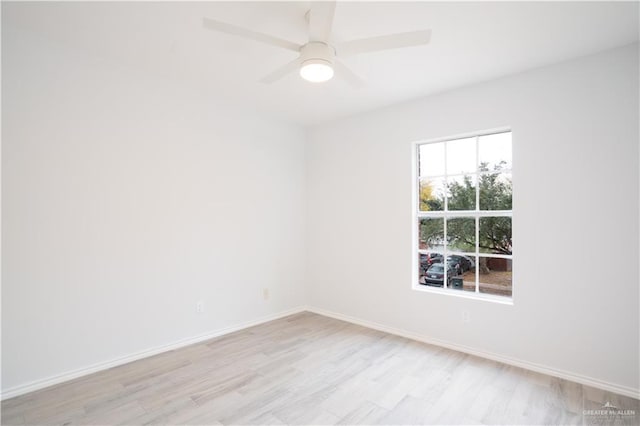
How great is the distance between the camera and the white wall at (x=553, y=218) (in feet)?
8.13

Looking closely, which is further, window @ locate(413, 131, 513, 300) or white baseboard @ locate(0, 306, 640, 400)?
window @ locate(413, 131, 513, 300)

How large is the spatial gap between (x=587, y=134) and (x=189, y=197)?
11.7 ft

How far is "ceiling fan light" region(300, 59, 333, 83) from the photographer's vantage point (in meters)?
2.05

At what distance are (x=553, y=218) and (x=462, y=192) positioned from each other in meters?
0.85

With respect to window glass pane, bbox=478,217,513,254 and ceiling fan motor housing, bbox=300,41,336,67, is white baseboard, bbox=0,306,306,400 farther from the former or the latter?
ceiling fan motor housing, bbox=300,41,336,67

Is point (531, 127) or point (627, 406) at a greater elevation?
point (531, 127)

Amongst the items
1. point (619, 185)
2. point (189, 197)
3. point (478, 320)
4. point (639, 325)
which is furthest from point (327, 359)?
point (619, 185)

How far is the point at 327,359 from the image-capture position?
3.03 metres

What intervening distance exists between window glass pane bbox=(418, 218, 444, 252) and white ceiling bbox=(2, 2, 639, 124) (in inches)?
55.0

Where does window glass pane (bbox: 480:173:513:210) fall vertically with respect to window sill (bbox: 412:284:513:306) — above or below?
above

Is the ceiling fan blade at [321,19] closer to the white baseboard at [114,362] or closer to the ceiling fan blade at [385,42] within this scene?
the ceiling fan blade at [385,42]

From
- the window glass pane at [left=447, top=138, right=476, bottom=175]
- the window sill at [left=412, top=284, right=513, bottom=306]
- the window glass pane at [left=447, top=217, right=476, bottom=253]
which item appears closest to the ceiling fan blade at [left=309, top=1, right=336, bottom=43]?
the window glass pane at [left=447, top=138, right=476, bottom=175]

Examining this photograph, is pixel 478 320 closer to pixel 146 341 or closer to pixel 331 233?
pixel 331 233

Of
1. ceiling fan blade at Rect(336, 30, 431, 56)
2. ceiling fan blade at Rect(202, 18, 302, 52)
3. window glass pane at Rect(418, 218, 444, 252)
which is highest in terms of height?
ceiling fan blade at Rect(202, 18, 302, 52)
